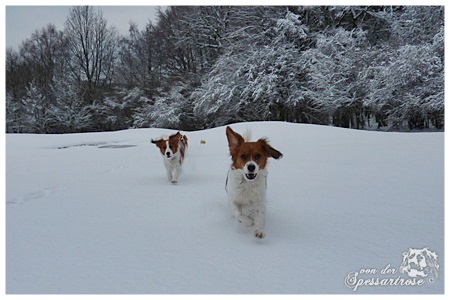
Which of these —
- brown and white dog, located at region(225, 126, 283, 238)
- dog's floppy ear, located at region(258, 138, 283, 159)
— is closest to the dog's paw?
brown and white dog, located at region(225, 126, 283, 238)

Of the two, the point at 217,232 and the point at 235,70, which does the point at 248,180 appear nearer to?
the point at 217,232

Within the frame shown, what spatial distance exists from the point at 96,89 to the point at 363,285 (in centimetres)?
2584

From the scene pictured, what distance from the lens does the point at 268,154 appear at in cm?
297

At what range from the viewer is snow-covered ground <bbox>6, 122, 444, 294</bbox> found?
1826 mm

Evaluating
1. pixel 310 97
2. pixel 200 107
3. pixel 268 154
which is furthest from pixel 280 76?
pixel 268 154

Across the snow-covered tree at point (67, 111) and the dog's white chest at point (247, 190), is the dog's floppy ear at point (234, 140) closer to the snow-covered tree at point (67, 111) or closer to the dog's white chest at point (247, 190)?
the dog's white chest at point (247, 190)

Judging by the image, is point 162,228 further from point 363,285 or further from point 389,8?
point 389,8

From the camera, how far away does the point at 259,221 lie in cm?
254

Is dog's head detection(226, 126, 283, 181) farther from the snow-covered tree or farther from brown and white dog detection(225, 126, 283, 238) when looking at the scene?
the snow-covered tree

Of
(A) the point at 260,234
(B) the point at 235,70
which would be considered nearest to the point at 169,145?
(A) the point at 260,234

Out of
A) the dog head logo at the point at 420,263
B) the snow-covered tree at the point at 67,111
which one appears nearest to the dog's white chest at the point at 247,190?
the dog head logo at the point at 420,263

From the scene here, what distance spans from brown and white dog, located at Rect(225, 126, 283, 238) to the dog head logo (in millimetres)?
1021

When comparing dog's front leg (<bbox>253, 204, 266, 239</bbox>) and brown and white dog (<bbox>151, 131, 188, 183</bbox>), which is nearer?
dog's front leg (<bbox>253, 204, 266, 239</bbox>)

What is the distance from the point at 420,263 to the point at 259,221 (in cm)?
111
